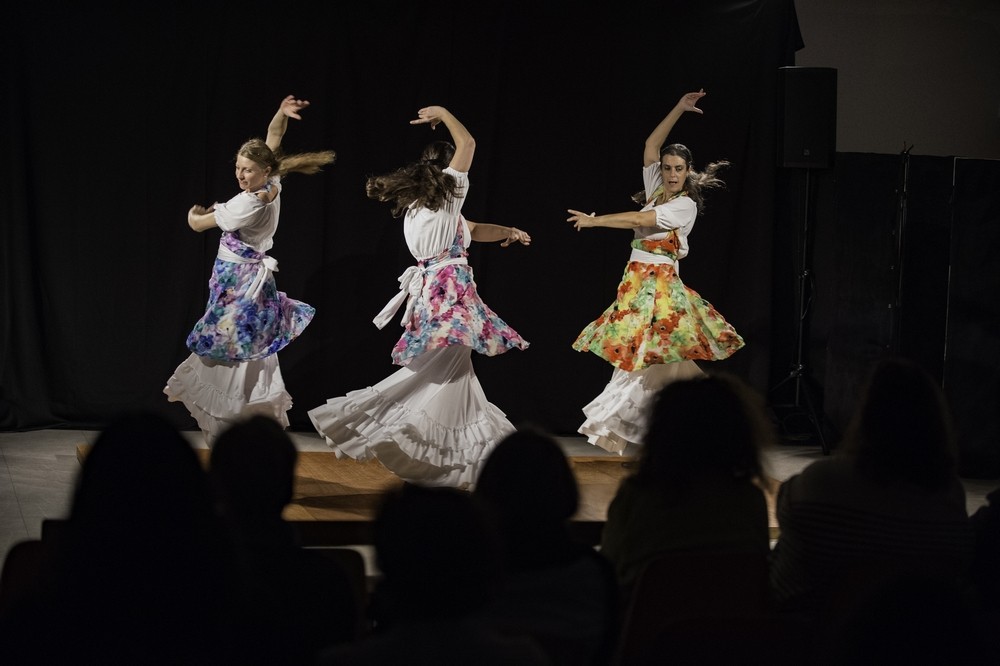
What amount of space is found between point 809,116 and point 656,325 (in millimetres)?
2038

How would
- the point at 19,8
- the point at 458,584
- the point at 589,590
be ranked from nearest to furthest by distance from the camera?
the point at 458,584
the point at 589,590
the point at 19,8

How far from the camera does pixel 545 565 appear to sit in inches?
Answer: 80.2

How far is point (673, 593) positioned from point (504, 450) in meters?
0.42

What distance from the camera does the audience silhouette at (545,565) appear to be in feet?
6.61

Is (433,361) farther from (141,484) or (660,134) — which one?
(141,484)

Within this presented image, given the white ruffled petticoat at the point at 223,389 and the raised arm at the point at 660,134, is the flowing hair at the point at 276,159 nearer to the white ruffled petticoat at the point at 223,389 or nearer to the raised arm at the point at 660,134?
the white ruffled petticoat at the point at 223,389

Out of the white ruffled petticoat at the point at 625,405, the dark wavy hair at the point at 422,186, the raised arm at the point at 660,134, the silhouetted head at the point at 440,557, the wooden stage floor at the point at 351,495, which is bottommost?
the wooden stage floor at the point at 351,495

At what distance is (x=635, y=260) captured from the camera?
228 inches

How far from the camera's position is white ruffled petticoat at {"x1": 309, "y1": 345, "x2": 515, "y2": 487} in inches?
182

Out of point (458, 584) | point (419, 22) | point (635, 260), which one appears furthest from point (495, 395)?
point (458, 584)

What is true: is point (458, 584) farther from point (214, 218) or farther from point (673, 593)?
point (214, 218)

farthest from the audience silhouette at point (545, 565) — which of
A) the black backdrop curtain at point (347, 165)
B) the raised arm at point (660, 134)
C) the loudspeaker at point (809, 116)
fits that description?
the loudspeaker at point (809, 116)

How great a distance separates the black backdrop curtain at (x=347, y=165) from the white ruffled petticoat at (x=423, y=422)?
2125 millimetres

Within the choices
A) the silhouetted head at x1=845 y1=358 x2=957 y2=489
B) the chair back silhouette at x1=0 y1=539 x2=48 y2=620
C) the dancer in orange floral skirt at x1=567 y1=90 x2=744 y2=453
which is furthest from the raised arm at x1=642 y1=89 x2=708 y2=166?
the chair back silhouette at x1=0 y1=539 x2=48 y2=620
